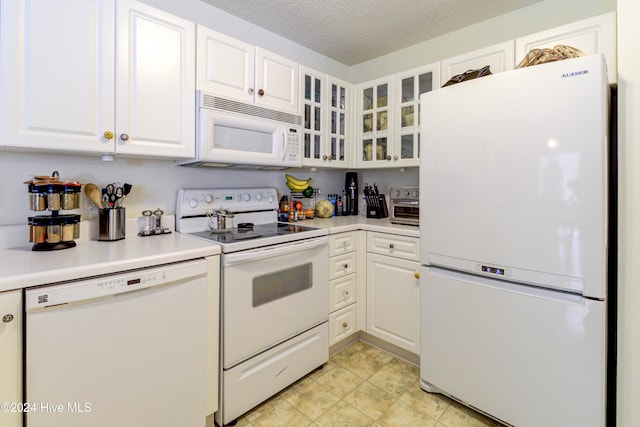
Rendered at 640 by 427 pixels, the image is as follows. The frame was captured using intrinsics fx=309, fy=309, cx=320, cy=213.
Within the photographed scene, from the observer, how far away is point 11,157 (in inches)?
56.6

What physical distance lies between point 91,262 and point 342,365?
1.62m

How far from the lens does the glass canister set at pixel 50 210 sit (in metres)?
1.34

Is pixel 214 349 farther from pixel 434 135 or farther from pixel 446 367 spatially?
pixel 434 135

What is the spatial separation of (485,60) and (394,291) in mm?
1583

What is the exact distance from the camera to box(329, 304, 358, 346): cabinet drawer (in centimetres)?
213

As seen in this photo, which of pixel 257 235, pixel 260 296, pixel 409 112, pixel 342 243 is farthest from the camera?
pixel 409 112

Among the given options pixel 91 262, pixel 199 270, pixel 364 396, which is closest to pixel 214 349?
pixel 199 270

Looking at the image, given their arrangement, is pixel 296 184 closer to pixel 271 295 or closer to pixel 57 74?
pixel 271 295

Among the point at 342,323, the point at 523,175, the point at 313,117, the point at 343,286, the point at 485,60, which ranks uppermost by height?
the point at 485,60

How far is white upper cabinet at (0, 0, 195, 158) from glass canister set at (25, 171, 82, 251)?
0.55 feet

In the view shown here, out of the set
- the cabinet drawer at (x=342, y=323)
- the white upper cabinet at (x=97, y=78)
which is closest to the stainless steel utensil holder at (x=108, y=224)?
the white upper cabinet at (x=97, y=78)

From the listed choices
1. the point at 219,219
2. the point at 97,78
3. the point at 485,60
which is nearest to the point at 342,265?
the point at 219,219

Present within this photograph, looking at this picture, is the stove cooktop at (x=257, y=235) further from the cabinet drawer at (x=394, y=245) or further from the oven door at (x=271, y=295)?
the cabinet drawer at (x=394, y=245)

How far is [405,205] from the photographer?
2.25 m
